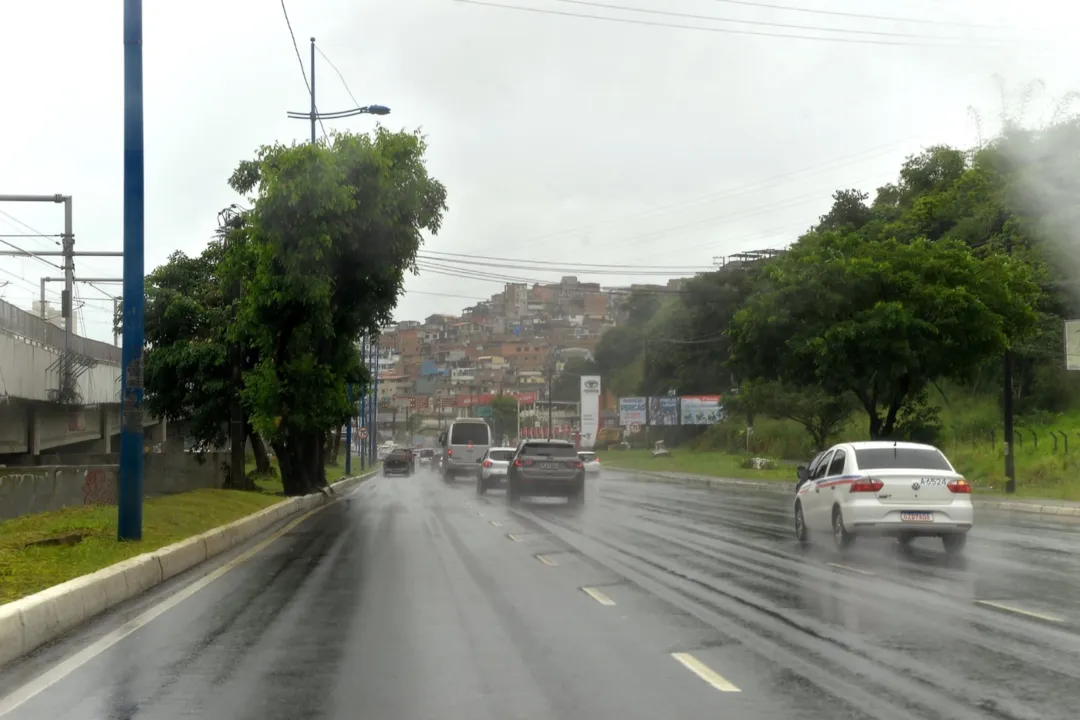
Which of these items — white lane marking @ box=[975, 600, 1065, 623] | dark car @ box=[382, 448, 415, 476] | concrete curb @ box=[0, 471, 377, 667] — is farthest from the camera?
dark car @ box=[382, 448, 415, 476]

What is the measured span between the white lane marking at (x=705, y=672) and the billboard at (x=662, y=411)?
295 feet

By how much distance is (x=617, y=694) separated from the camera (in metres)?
8.09

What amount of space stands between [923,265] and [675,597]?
32898mm

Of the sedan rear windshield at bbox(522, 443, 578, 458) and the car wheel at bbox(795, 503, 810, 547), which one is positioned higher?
the sedan rear windshield at bbox(522, 443, 578, 458)

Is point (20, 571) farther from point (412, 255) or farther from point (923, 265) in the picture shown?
point (923, 265)

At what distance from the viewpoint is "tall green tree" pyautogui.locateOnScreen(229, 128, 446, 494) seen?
3603 cm

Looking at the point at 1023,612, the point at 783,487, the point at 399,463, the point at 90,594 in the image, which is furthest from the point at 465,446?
the point at 1023,612

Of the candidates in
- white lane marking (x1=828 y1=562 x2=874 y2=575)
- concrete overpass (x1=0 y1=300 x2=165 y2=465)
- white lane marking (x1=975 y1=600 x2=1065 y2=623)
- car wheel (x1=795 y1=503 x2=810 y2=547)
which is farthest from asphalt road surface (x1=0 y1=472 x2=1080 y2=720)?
concrete overpass (x1=0 y1=300 x2=165 y2=465)

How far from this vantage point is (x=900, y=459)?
62.7 ft

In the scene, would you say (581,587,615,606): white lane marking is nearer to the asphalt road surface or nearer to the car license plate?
the asphalt road surface

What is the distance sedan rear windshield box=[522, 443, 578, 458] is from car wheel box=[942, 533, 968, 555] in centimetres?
1733

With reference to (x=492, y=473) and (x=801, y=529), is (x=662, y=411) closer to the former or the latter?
(x=492, y=473)

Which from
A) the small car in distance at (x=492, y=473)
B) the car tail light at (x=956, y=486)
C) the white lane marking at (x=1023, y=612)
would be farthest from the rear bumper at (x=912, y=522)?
the small car in distance at (x=492, y=473)

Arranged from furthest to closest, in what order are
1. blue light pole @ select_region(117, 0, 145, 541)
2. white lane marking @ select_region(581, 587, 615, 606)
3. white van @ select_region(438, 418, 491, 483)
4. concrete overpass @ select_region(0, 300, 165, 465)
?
white van @ select_region(438, 418, 491, 483) → concrete overpass @ select_region(0, 300, 165, 465) → blue light pole @ select_region(117, 0, 145, 541) → white lane marking @ select_region(581, 587, 615, 606)
